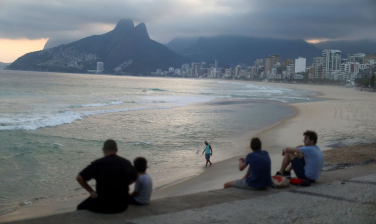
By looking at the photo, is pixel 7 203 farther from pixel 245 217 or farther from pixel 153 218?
pixel 245 217

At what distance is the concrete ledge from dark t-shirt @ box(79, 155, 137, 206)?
0.24m

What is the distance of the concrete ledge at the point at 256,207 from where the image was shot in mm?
4531

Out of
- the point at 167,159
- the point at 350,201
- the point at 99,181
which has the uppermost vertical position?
the point at 99,181

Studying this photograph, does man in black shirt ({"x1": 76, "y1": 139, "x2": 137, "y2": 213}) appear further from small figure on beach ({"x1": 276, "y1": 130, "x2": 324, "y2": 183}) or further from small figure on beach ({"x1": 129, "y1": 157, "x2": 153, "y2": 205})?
small figure on beach ({"x1": 276, "y1": 130, "x2": 324, "y2": 183})

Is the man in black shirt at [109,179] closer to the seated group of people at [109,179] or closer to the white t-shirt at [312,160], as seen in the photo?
the seated group of people at [109,179]

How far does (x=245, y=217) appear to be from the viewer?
4668 mm

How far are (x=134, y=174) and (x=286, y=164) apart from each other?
3.30m

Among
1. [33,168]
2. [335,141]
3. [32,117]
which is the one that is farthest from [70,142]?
[335,141]

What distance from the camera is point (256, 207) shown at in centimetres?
511

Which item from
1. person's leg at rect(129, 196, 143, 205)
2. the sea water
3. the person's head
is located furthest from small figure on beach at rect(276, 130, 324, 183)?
the sea water

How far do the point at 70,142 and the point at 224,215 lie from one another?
12479 millimetres

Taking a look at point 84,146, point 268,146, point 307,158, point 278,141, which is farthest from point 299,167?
point 84,146

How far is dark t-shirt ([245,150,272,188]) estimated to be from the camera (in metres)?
5.76

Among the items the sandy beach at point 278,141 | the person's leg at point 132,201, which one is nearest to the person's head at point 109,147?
the person's leg at point 132,201
